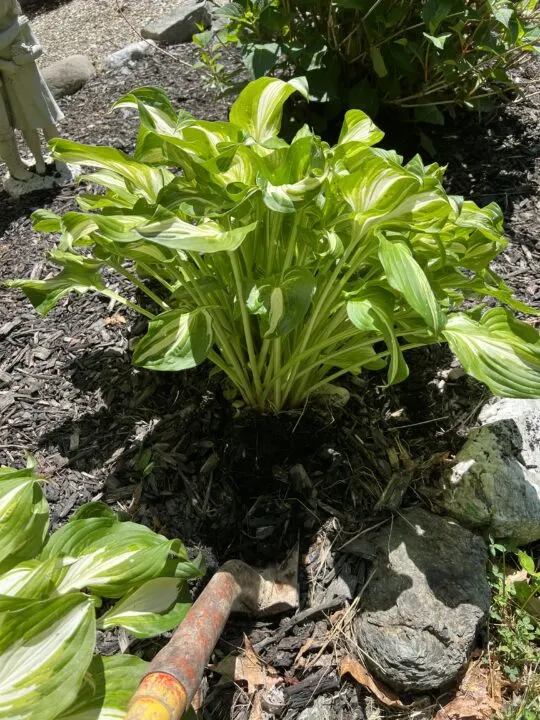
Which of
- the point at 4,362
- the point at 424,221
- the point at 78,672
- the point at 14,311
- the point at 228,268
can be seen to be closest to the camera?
the point at 78,672

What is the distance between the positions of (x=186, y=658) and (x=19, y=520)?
17.9 inches

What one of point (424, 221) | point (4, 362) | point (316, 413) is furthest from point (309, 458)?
point (4, 362)

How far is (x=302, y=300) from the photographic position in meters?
1.40

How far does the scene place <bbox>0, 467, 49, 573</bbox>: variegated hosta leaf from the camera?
4.09ft

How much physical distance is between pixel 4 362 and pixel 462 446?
1.71 m

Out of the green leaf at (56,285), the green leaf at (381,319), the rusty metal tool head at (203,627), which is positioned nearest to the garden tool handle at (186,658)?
the rusty metal tool head at (203,627)

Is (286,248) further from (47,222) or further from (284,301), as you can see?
(47,222)

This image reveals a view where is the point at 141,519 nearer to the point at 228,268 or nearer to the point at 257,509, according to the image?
the point at 257,509

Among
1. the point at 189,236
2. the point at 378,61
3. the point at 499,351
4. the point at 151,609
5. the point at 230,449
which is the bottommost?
the point at 230,449

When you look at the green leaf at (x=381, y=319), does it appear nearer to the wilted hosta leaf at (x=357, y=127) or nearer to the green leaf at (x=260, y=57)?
the wilted hosta leaf at (x=357, y=127)

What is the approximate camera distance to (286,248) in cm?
165

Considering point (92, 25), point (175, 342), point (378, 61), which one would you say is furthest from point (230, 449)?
point (92, 25)

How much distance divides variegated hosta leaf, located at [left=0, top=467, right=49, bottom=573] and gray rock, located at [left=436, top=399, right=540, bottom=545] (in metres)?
1.17

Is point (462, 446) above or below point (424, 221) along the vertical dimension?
below
